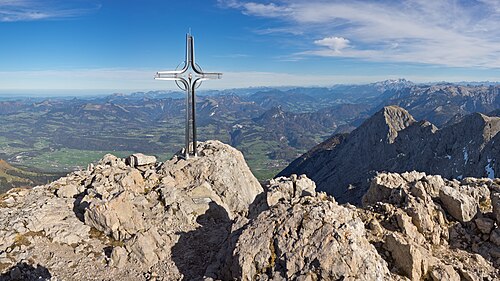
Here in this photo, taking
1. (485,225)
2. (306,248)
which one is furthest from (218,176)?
(485,225)

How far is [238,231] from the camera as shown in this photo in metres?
27.9

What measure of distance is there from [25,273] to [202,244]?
14.6m

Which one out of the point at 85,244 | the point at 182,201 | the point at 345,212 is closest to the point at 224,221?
the point at 182,201

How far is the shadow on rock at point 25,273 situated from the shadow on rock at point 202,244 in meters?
10.5

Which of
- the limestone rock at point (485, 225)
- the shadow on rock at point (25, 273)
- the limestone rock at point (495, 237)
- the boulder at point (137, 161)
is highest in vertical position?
the boulder at point (137, 161)

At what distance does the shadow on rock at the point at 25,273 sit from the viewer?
28.9 meters

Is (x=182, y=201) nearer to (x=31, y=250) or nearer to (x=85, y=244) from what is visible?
(x=85, y=244)

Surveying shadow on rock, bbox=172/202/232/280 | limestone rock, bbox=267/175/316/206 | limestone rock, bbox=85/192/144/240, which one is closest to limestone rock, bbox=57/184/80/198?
limestone rock, bbox=85/192/144/240

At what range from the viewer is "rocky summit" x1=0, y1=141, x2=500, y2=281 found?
23484 mm

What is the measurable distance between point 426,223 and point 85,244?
2956 cm

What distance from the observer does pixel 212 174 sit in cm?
4866

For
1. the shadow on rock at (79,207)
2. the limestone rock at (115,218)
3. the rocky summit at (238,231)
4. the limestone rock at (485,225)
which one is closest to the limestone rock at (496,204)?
the rocky summit at (238,231)

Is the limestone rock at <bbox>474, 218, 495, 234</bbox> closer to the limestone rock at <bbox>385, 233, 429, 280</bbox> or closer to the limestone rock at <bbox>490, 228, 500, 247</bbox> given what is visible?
the limestone rock at <bbox>490, 228, 500, 247</bbox>

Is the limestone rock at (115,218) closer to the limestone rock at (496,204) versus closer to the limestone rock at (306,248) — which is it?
the limestone rock at (306,248)
